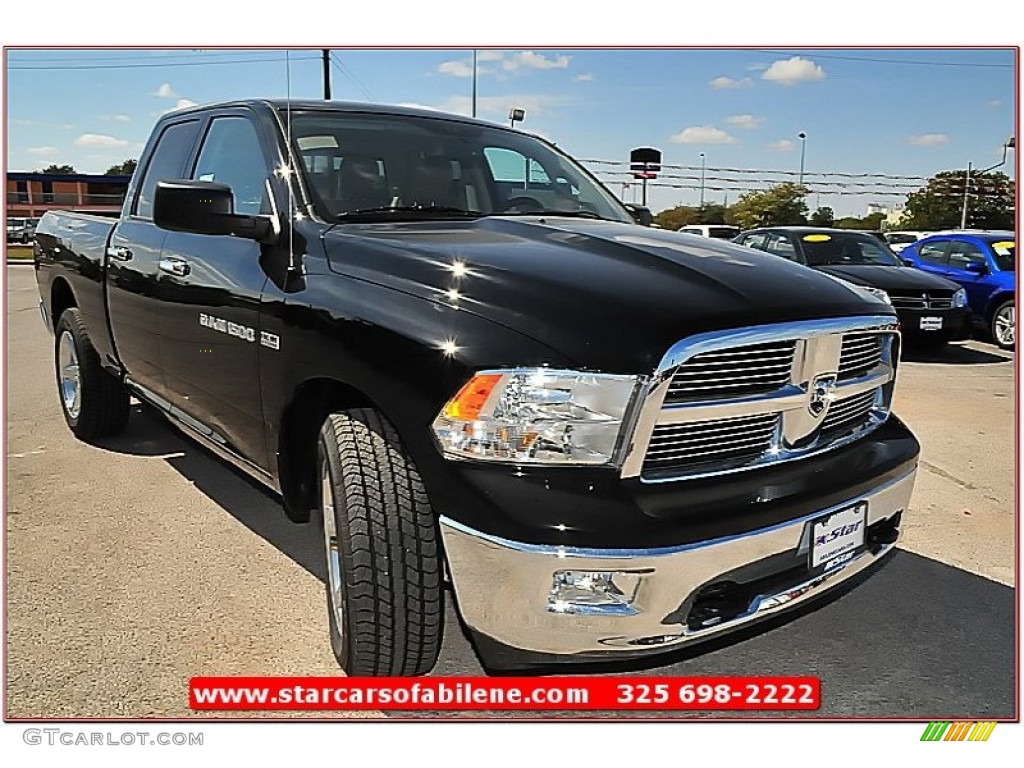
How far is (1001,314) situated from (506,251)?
9.26 meters

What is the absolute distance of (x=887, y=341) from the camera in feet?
9.32

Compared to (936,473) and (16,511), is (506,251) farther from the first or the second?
(936,473)

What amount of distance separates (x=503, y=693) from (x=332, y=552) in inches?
24.6

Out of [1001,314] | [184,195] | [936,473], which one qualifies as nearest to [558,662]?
[184,195]

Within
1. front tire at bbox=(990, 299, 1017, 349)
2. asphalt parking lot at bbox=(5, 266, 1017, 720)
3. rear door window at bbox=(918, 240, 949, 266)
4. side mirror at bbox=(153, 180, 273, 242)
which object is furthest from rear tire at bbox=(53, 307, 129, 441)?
rear door window at bbox=(918, 240, 949, 266)

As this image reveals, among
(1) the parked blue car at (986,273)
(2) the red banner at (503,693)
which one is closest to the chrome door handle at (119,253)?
(2) the red banner at (503,693)

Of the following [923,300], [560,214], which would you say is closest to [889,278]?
[923,300]

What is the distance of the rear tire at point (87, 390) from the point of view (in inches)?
195

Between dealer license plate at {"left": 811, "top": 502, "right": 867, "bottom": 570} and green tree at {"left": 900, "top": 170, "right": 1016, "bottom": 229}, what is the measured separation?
4.76ft

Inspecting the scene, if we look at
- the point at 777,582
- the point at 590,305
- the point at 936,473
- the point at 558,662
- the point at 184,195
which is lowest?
the point at 936,473

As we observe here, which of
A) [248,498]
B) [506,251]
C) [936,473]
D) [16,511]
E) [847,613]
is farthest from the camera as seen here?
[936,473]

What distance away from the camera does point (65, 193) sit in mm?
4293

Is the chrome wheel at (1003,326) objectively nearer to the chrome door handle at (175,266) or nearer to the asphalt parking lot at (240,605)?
the asphalt parking lot at (240,605)

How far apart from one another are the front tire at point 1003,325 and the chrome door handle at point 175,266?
29.8ft
